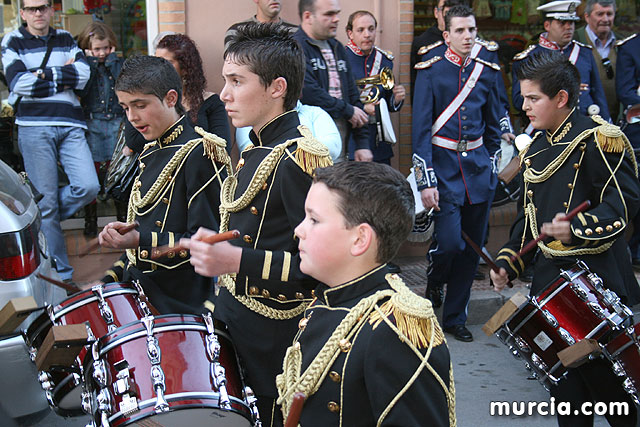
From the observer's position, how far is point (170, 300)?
3301 millimetres

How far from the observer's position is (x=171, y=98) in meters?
3.44

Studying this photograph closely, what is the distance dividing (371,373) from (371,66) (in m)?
4.56

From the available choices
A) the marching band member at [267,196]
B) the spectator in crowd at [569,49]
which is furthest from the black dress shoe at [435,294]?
the marching band member at [267,196]

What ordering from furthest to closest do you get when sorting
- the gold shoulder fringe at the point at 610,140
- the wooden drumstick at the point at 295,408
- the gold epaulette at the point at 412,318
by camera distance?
the gold shoulder fringe at the point at 610,140 < the gold epaulette at the point at 412,318 < the wooden drumstick at the point at 295,408

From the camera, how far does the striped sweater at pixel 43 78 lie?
5.92 metres

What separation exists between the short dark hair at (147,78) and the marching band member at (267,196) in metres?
0.56

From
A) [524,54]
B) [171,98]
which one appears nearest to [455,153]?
[524,54]

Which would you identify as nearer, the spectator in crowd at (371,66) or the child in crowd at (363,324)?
the child in crowd at (363,324)

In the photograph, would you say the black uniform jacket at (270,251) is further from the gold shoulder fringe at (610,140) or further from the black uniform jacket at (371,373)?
the gold shoulder fringe at (610,140)

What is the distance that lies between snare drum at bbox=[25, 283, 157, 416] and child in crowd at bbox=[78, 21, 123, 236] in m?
3.55

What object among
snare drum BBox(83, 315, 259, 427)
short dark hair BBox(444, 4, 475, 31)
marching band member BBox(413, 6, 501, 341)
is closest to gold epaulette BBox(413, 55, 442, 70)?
marching band member BBox(413, 6, 501, 341)

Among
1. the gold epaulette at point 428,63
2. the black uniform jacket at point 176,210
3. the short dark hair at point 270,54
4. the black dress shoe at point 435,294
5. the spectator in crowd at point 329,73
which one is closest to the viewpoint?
the short dark hair at point 270,54

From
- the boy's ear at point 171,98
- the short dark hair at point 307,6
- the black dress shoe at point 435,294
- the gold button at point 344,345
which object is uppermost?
the short dark hair at point 307,6

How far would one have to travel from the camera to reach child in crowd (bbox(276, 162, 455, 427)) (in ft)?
6.47
